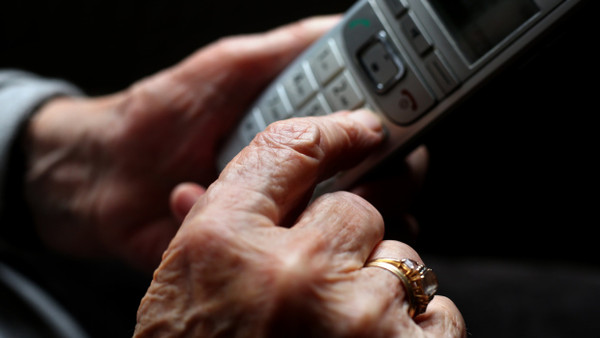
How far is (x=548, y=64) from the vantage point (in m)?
0.52

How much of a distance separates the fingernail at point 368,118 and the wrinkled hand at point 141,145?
0.63 feet

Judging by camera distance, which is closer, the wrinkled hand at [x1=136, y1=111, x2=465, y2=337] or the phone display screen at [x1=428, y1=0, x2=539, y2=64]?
the wrinkled hand at [x1=136, y1=111, x2=465, y2=337]

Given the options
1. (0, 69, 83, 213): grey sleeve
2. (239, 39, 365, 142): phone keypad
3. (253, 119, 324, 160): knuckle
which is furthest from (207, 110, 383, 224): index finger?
(0, 69, 83, 213): grey sleeve

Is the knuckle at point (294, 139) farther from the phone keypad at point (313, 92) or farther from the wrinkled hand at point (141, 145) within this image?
the wrinkled hand at point (141, 145)

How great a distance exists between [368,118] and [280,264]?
0.19 m

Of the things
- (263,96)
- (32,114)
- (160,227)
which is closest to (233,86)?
(263,96)

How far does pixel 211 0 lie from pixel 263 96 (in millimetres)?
305

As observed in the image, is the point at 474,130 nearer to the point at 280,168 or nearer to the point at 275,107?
the point at 275,107

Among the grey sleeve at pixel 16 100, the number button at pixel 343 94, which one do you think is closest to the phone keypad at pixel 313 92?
the number button at pixel 343 94

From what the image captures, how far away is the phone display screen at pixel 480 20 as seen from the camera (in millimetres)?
403

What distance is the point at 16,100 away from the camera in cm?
69

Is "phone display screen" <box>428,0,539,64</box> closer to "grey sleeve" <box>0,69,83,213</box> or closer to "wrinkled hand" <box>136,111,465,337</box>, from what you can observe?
"wrinkled hand" <box>136,111,465,337</box>

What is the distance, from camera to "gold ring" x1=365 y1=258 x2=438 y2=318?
0.34 meters

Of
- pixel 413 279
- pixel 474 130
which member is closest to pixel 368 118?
pixel 413 279
